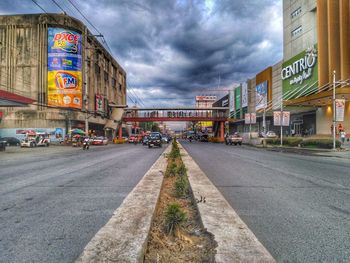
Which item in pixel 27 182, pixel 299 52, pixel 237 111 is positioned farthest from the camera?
pixel 237 111

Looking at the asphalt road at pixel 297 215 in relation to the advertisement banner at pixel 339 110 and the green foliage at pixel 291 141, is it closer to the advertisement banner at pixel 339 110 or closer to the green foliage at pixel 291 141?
the advertisement banner at pixel 339 110

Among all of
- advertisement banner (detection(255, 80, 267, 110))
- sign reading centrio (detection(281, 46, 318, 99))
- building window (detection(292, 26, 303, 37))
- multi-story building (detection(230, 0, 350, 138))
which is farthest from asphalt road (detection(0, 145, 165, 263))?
advertisement banner (detection(255, 80, 267, 110))

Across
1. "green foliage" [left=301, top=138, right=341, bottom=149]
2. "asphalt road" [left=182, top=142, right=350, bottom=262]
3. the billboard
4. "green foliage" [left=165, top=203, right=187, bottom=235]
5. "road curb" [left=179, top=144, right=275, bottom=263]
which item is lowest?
"asphalt road" [left=182, top=142, right=350, bottom=262]

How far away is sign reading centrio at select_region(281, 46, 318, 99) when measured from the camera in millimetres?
36572

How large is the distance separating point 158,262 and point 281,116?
32000mm

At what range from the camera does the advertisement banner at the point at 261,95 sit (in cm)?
5492

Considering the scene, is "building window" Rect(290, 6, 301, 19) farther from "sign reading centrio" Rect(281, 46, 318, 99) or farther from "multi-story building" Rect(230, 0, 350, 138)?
"sign reading centrio" Rect(281, 46, 318, 99)

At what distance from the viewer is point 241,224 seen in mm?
4082

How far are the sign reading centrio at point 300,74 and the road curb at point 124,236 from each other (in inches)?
1407

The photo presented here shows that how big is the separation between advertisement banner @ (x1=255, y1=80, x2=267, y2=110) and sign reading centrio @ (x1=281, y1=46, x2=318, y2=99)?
9337 millimetres

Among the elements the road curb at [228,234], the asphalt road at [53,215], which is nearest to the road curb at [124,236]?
the asphalt road at [53,215]

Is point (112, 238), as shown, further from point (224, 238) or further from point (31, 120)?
point (31, 120)

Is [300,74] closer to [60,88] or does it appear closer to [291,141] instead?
[291,141]

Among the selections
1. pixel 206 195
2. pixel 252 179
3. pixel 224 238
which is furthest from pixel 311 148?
pixel 224 238
